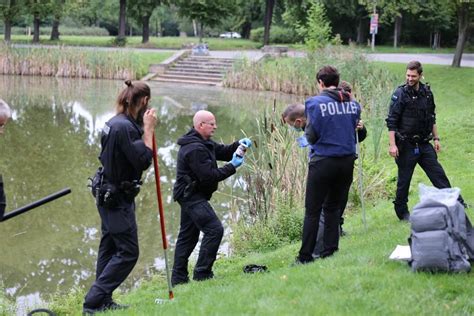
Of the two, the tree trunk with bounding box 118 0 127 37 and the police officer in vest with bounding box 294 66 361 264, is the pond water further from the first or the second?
the tree trunk with bounding box 118 0 127 37

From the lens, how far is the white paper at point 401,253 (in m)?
5.33

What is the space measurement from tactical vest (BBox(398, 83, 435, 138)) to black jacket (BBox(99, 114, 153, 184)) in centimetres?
311

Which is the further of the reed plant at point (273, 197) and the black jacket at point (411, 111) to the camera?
the reed plant at point (273, 197)

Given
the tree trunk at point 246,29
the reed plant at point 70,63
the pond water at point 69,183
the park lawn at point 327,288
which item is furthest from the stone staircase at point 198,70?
the park lawn at point 327,288

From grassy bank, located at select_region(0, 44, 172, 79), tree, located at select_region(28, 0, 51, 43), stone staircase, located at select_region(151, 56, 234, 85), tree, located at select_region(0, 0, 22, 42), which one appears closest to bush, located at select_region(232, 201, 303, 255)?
stone staircase, located at select_region(151, 56, 234, 85)

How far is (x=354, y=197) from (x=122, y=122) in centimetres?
514

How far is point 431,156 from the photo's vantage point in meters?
7.14

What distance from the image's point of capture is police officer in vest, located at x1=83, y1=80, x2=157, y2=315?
16.5 feet

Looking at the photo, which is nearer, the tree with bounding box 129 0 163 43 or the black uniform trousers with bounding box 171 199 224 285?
the black uniform trousers with bounding box 171 199 224 285

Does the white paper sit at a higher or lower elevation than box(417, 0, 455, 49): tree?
lower

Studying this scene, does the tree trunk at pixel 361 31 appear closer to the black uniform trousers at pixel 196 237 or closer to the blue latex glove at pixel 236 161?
the black uniform trousers at pixel 196 237

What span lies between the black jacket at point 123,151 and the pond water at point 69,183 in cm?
239

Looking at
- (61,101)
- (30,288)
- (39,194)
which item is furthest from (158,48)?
(30,288)

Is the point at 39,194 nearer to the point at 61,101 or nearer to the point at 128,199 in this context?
the point at 128,199
